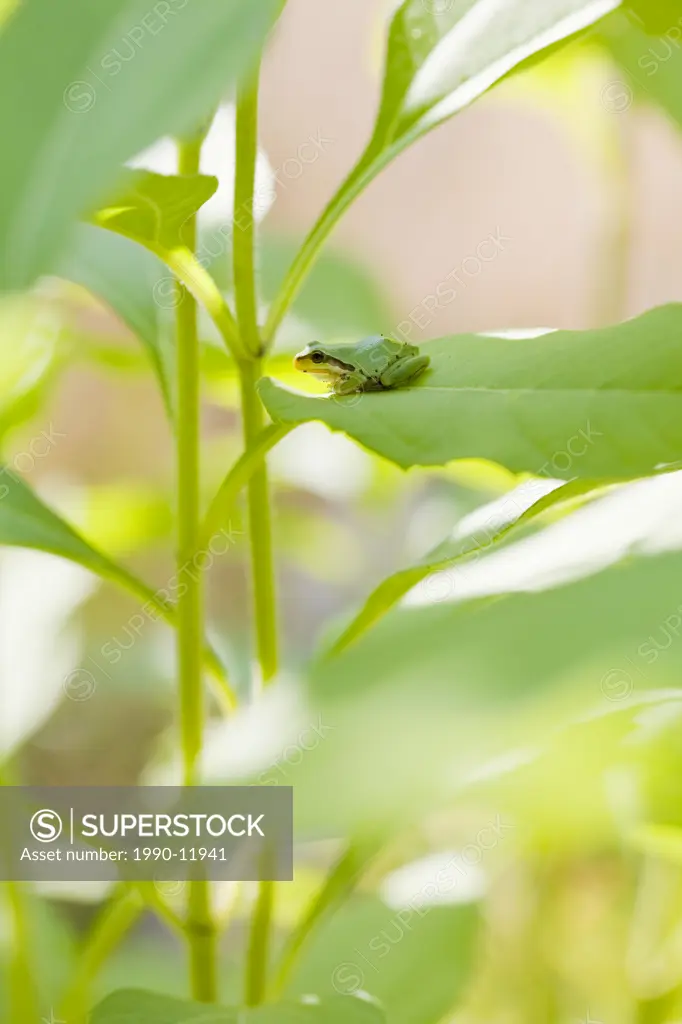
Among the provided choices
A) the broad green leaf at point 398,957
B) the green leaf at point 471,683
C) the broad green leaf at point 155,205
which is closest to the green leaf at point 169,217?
the broad green leaf at point 155,205

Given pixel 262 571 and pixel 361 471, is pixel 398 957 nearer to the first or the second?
pixel 262 571

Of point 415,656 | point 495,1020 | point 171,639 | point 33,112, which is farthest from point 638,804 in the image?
point 495,1020

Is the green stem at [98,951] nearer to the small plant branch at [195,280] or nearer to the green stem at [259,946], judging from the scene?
the green stem at [259,946]

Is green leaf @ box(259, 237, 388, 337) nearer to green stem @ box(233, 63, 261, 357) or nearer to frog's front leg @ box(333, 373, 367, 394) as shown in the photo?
frog's front leg @ box(333, 373, 367, 394)

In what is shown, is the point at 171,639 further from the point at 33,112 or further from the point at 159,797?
the point at 33,112

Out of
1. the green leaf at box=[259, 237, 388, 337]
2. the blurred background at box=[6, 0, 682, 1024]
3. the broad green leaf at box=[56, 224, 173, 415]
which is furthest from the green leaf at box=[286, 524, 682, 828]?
the green leaf at box=[259, 237, 388, 337]

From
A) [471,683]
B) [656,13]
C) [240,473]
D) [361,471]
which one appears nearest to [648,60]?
[656,13]

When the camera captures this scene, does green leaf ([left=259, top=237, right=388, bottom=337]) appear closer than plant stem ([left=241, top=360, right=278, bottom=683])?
No
